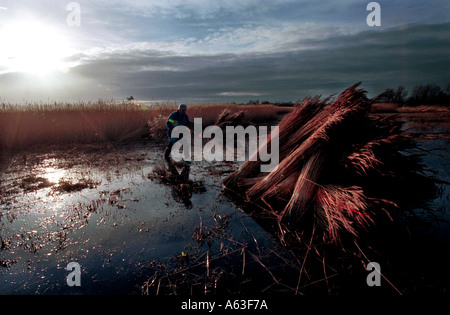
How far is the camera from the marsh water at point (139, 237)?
2131mm

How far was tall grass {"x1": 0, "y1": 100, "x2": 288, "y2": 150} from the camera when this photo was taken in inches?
332

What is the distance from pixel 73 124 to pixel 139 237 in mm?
9185

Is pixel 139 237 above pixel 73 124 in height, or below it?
below

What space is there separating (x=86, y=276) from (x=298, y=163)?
9.88 ft

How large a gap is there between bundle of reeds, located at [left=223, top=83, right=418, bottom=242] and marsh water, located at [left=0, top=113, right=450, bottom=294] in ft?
1.38

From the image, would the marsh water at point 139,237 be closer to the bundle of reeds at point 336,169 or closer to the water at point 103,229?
the water at point 103,229

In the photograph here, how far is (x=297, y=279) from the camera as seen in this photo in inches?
83.2

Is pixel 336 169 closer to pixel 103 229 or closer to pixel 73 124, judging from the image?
pixel 103 229

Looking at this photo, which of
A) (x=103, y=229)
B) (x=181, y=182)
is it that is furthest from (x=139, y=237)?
(x=181, y=182)

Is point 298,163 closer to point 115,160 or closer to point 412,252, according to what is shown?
point 412,252

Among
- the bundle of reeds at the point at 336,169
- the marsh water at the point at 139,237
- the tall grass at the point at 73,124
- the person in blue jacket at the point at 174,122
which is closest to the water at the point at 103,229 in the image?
the marsh water at the point at 139,237

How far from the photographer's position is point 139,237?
2.86m

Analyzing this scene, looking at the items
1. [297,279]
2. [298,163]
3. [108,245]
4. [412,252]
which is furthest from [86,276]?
[412,252]
